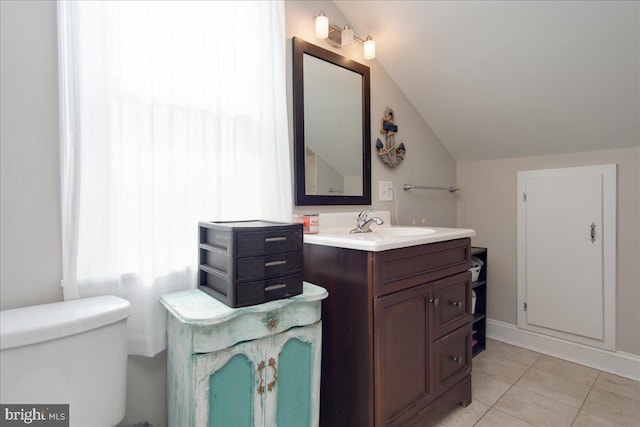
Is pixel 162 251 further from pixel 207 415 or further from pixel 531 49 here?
pixel 531 49

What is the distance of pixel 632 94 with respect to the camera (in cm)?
169

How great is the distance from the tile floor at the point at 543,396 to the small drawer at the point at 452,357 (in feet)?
0.71

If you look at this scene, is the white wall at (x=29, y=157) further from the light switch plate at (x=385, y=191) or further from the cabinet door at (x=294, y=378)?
the light switch plate at (x=385, y=191)

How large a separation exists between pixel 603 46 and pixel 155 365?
249 centimetres

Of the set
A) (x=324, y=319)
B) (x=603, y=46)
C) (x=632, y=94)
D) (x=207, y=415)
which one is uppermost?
(x=603, y=46)

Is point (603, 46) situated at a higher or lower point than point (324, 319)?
higher

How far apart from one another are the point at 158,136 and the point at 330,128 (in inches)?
36.5

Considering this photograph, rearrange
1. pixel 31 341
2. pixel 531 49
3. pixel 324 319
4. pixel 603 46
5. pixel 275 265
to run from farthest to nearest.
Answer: pixel 531 49 → pixel 603 46 → pixel 324 319 → pixel 275 265 → pixel 31 341

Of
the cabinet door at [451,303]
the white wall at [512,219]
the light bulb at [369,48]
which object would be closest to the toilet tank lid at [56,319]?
the cabinet door at [451,303]

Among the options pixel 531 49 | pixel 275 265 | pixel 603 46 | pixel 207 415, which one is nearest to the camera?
pixel 207 415

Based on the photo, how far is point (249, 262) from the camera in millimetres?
1004

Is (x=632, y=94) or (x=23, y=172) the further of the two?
(x=632, y=94)

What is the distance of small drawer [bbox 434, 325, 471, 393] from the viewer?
1441 millimetres

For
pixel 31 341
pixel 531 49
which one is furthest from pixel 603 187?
pixel 31 341
